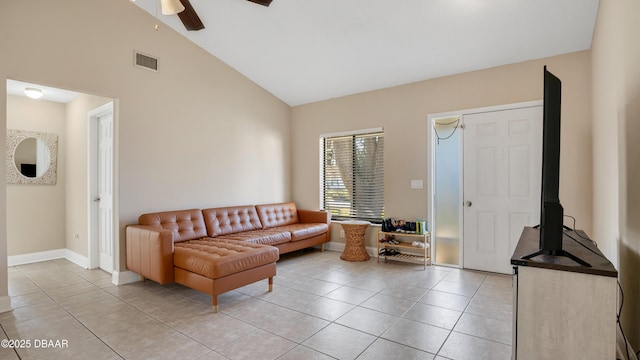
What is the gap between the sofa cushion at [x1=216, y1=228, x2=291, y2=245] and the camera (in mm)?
4160

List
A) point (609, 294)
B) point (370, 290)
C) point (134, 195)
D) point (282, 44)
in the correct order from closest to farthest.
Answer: point (609, 294)
point (370, 290)
point (134, 195)
point (282, 44)

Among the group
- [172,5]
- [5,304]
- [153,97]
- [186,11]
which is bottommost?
[5,304]

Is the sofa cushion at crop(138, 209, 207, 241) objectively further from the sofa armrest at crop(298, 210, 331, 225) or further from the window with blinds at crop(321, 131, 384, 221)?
the window with blinds at crop(321, 131, 384, 221)

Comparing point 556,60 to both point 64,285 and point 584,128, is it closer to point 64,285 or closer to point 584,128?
point 584,128

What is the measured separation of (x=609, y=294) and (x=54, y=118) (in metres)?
6.83

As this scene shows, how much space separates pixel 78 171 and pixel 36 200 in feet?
2.88

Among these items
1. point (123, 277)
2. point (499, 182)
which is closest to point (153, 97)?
point (123, 277)

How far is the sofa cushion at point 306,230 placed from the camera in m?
4.79

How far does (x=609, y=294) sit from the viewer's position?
1.36 m

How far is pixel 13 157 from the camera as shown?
15.3 ft

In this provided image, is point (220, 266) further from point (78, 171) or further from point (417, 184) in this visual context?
point (78, 171)

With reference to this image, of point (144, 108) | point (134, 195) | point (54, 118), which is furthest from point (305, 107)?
point (54, 118)

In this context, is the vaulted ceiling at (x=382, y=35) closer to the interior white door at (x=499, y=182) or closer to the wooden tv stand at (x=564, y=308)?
the interior white door at (x=499, y=182)

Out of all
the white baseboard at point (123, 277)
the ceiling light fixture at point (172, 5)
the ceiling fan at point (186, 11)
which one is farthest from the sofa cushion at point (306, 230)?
the ceiling light fixture at point (172, 5)
